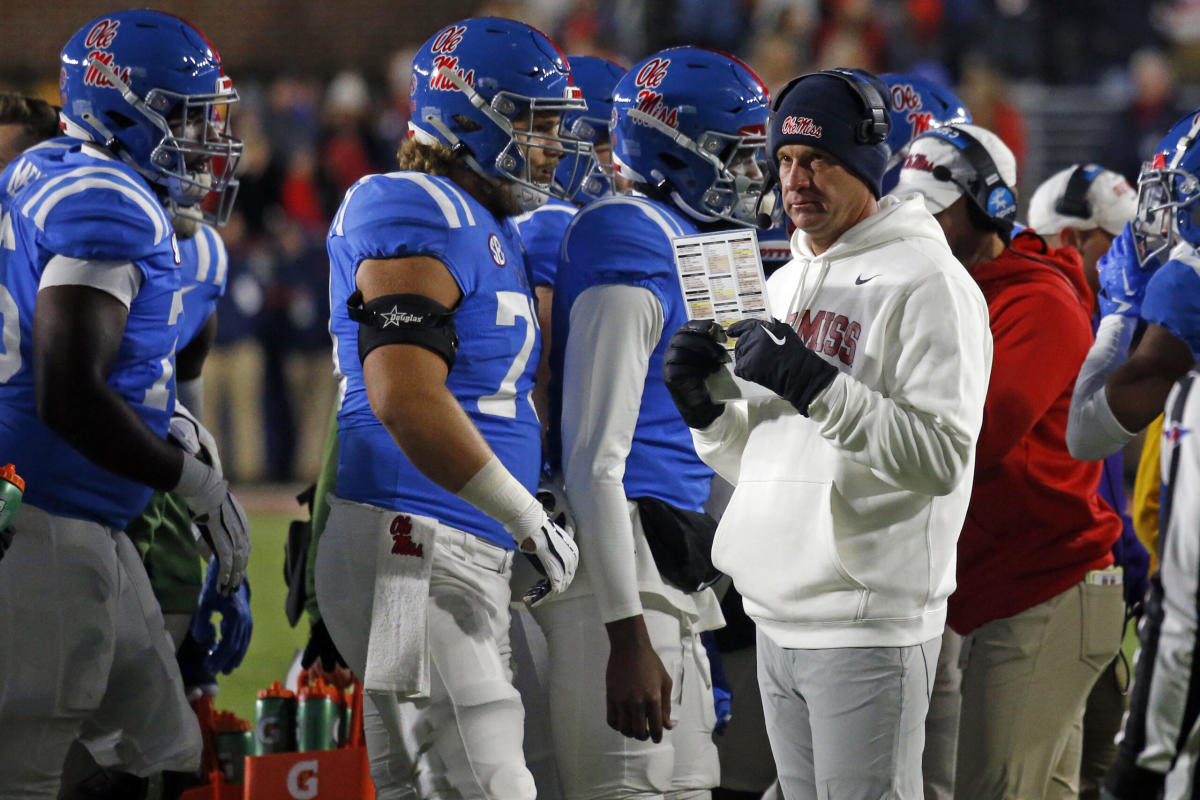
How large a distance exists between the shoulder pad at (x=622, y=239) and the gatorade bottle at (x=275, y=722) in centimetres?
144

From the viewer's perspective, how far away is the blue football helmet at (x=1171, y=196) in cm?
346

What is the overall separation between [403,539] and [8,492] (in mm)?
854

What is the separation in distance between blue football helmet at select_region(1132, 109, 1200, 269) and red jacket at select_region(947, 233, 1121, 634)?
0.24 meters

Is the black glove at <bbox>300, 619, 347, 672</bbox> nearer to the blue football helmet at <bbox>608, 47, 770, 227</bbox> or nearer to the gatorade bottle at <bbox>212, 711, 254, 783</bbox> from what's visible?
the gatorade bottle at <bbox>212, 711, 254, 783</bbox>

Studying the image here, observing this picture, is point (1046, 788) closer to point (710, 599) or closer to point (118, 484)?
point (710, 599)

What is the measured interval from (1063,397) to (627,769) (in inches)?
59.7

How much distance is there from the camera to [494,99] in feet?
11.3

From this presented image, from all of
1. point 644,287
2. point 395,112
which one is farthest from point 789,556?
point 395,112

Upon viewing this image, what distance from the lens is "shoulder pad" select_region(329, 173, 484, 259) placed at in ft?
10.0

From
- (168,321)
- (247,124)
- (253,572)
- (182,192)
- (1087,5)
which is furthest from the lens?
(1087,5)

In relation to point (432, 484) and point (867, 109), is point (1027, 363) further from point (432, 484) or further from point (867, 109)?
point (432, 484)

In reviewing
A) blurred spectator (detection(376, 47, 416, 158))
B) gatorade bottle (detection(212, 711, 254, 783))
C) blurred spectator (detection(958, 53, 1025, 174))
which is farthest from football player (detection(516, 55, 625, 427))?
blurred spectator (detection(376, 47, 416, 158))

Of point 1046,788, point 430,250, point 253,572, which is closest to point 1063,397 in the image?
point 1046,788

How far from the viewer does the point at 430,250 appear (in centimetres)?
306
